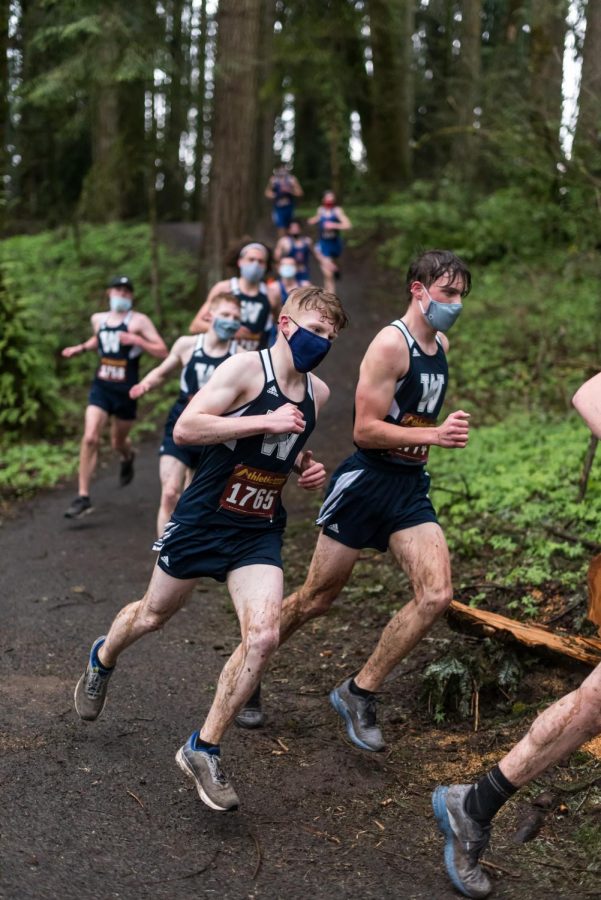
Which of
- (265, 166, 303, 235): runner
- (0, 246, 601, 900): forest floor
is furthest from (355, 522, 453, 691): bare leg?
(265, 166, 303, 235): runner

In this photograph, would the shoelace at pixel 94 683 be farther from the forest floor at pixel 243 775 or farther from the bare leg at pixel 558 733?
the bare leg at pixel 558 733

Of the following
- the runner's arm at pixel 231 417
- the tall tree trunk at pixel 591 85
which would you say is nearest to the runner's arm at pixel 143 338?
the runner's arm at pixel 231 417

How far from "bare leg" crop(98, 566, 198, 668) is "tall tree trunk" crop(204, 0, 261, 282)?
1180 cm

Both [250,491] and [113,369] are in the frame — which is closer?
[250,491]

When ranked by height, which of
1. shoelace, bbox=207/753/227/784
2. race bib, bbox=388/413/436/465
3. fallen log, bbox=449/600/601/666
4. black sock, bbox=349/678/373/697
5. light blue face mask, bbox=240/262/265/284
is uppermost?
light blue face mask, bbox=240/262/265/284

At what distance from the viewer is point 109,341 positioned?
9672mm

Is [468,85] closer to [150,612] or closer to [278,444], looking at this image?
[278,444]

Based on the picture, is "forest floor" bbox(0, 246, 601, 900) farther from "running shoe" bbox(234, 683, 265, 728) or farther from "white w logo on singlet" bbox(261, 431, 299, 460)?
"white w logo on singlet" bbox(261, 431, 299, 460)

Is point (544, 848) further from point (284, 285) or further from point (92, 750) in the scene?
point (284, 285)

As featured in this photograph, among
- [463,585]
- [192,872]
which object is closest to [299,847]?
[192,872]

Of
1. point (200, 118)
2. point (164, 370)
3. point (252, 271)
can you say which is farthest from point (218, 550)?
point (200, 118)

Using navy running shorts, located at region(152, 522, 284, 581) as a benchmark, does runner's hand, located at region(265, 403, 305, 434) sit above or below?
above

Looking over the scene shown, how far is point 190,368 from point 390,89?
22.3m

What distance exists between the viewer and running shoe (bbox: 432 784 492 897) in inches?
146
